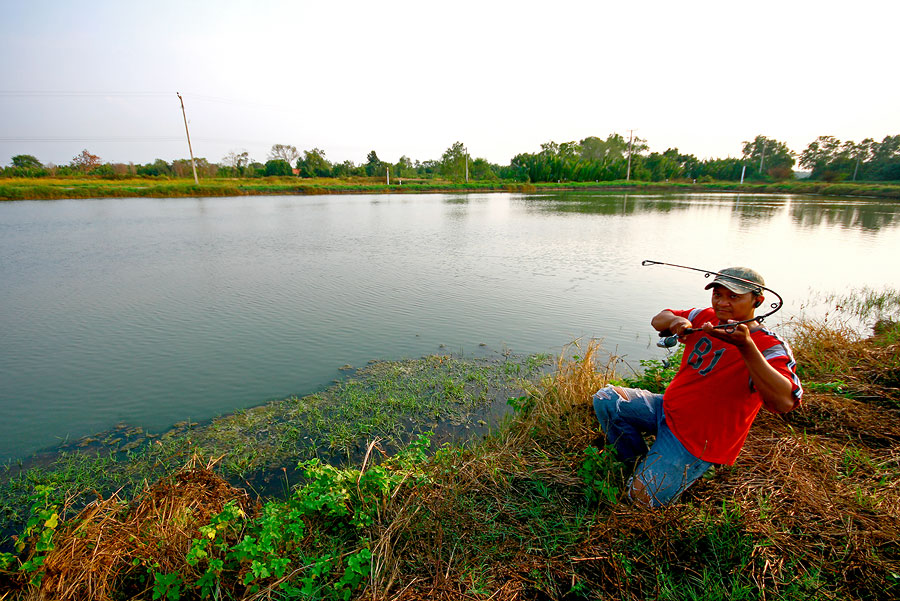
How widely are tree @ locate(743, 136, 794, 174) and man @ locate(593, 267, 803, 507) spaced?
8541 cm

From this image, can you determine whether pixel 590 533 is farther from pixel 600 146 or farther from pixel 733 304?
pixel 600 146

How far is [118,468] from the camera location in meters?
3.61

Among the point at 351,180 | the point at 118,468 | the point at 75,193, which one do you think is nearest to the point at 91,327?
the point at 118,468

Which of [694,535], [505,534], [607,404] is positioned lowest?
[505,534]

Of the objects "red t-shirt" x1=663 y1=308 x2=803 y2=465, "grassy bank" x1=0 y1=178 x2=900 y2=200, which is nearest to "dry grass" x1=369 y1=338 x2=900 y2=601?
"red t-shirt" x1=663 y1=308 x2=803 y2=465

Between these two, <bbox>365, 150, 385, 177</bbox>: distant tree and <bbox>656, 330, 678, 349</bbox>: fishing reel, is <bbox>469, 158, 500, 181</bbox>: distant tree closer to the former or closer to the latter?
<bbox>365, 150, 385, 177</bbox>: distant tree

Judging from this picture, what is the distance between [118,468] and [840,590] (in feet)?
16.7

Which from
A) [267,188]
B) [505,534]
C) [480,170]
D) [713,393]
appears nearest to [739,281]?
[713,393]

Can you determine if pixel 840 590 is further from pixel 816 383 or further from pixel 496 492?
pixel 816 383

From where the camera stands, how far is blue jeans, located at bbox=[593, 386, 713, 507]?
237cm

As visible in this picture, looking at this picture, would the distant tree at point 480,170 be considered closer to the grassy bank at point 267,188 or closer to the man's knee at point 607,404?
the grassy bank at point 267,188

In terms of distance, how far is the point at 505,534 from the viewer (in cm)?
242

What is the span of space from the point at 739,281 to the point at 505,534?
1950 mm

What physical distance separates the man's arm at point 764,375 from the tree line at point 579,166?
57.4 m
